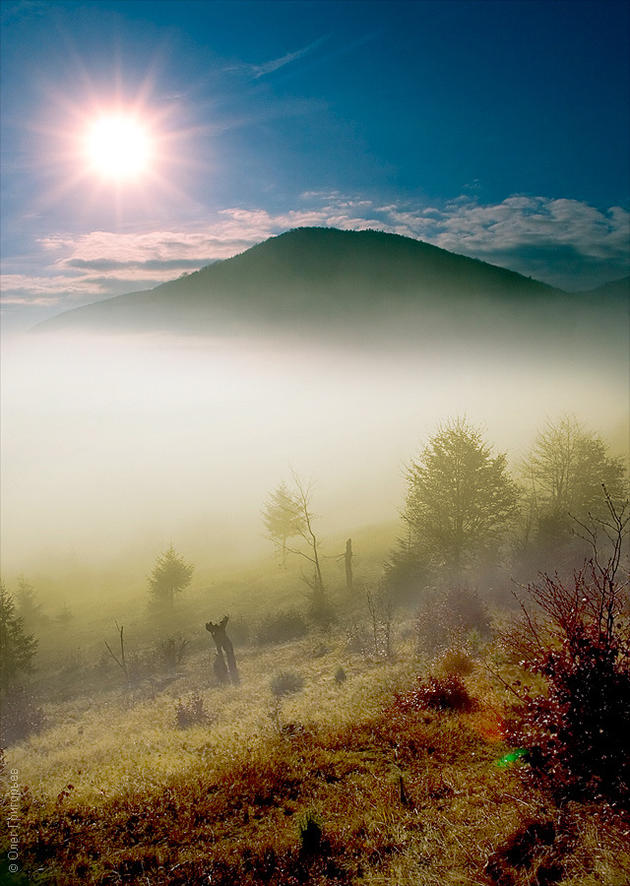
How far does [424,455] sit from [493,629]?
13575 millimetres

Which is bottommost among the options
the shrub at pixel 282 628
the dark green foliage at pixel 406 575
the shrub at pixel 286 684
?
the shrub at pixel 282 628

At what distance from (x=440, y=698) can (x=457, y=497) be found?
1935 cm

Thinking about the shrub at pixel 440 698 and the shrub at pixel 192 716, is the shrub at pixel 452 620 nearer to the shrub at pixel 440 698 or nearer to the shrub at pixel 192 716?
the shrub at pixel 440 698

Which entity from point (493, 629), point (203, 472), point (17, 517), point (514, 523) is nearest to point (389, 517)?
point (514, 523)

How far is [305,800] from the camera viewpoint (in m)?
11.3

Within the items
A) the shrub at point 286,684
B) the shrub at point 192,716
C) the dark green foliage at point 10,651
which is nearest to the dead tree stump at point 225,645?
the shrub at point 286,684

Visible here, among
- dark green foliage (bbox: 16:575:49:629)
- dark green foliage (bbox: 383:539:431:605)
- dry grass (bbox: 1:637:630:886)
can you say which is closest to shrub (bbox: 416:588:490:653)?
dry grass (bbox: 1:637:630:886)

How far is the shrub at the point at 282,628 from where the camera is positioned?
40.9 meters

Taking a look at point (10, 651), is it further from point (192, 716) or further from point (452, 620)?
point (452, 620)

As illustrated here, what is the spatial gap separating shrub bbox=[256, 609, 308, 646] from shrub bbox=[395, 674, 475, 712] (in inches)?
992

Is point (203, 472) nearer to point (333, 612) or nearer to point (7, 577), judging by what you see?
point (7, 577)

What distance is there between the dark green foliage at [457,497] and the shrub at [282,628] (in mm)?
13950

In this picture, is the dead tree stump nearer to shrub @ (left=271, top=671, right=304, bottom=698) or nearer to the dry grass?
shrub @ (left=271, top=671, right=304, bottom=698)

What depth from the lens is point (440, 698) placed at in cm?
1595
